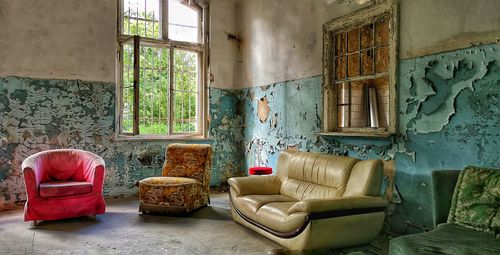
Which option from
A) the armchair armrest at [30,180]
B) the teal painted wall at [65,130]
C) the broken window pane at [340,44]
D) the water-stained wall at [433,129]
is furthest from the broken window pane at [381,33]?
the armchair armrest at [30,180]

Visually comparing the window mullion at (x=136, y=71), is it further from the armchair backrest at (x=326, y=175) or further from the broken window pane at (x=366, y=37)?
the broken window pane at (x=366, y=37)

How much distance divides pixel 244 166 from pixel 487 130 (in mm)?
4313

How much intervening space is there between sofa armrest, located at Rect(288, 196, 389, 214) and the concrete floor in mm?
387

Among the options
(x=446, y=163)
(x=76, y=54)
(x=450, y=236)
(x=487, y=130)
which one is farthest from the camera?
(x=76, y=54)

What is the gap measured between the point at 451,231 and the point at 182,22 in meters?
5.32

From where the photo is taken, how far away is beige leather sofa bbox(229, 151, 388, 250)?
10.0 ft

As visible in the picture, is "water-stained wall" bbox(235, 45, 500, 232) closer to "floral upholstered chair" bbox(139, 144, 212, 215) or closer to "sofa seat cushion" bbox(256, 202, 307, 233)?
"sofa seat cushion" bbox(256, 202, 307, 233)

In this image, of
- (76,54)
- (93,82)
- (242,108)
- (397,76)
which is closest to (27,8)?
(76,54)

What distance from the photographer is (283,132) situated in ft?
17.9

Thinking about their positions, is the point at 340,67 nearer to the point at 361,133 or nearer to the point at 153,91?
the point at 361,133

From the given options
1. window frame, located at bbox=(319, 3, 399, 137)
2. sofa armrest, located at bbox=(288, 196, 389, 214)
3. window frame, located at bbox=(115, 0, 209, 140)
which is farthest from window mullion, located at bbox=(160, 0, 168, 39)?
sofa armrest, located at bbox=(288, 196, 389, 214)

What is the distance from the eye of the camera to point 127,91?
19.1 ft

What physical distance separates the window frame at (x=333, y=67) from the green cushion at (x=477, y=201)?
1085 mm

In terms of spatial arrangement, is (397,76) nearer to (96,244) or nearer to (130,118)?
(96,244)
